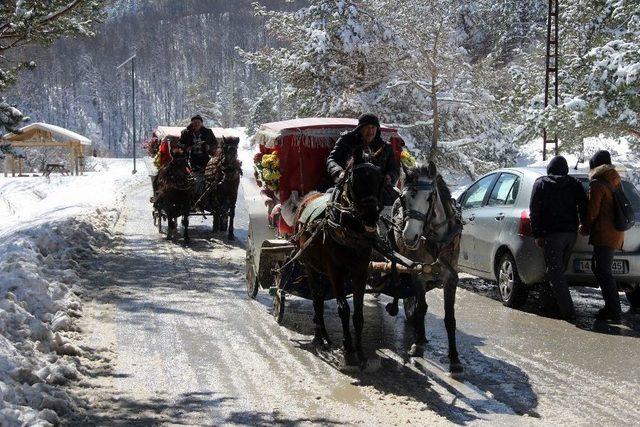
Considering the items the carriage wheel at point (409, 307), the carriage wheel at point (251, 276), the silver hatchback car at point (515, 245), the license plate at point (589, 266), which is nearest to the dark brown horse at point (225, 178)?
the carriage wheel at point (251, 276)

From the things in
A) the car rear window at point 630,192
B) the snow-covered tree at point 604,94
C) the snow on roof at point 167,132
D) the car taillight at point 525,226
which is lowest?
the car taillight at point 525,226

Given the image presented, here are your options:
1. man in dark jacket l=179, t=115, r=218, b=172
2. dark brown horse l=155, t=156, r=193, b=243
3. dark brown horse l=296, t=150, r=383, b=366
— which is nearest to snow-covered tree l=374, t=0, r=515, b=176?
man in dark jacket l=179, t=115, r=218, b=172

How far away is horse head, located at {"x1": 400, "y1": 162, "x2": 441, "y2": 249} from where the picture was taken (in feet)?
22.3

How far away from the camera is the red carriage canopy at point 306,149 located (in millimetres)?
9172

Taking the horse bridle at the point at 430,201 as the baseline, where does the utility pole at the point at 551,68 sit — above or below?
above

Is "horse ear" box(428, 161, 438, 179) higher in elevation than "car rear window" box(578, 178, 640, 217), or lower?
higher

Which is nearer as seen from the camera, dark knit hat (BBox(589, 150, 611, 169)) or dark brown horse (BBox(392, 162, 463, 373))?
dark brown horse (BBox(392, 162, 463, 373))

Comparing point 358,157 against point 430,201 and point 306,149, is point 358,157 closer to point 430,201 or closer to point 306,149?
point 430,201

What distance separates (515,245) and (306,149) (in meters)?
3.02

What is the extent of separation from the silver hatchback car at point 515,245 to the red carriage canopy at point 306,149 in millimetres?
2084

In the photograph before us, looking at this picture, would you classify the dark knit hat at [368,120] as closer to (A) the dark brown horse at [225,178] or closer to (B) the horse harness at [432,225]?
(B) the horse harness at [432,225]

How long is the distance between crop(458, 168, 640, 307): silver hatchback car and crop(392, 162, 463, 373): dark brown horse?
2.50 meters

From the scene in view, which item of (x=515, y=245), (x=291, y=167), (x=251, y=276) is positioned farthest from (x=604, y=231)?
(x=251, y=276)

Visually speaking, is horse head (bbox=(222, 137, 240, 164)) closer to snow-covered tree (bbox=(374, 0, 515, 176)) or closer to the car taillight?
the car taillight
